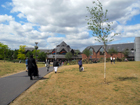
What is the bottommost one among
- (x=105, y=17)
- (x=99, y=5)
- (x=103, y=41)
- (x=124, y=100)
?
(x=124, y=100)

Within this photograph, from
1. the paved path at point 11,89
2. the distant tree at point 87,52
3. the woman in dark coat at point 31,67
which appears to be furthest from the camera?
the distant tree at point 87,52

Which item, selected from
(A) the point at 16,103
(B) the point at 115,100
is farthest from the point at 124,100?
(A) the point at 16,103

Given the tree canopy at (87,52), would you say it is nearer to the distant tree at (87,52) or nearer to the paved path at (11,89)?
the distant tree at (87,52)

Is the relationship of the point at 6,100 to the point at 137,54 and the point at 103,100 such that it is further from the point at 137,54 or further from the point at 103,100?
the point at 137,54

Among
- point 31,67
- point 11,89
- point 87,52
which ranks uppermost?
point 87,52

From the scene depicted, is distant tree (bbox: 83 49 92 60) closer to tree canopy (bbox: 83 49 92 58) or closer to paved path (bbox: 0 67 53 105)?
tree canopy (bbox: 83 49 92 58)

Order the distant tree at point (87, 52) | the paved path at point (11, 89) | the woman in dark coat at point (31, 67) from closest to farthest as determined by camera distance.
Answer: the paved path at point (11, 89), the woman in dark coat at point (31, 67), the distant tree at point (87, 52)

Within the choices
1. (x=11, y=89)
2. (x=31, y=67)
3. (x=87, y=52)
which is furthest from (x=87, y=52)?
(x=11, y=89)

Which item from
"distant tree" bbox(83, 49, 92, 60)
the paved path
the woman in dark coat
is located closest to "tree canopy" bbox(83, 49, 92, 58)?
"distant tree" bbox(83, 49, 92, 60)

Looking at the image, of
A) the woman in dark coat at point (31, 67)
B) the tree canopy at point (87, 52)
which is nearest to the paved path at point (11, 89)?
the woman in dark coat at point (31, 67)

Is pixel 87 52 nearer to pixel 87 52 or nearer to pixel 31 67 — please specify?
pixel 87 52

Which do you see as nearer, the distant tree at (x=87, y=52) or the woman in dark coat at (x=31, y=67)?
the woman in dark coat at (x=31, y=67)

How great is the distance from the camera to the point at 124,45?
242ft

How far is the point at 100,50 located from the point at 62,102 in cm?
7084
